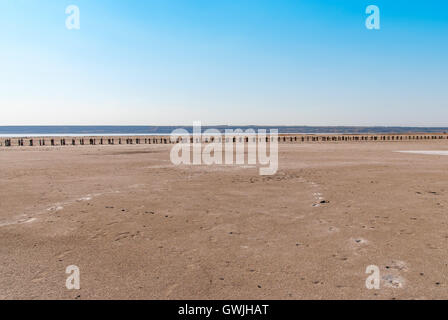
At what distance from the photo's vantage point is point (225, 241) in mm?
7207

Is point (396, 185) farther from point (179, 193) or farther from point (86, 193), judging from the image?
point (86, 193)

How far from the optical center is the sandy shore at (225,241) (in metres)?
5.06

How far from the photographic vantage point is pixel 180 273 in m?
5.59

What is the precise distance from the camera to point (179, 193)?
42.5 ft

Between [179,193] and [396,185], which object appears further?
[396,185]

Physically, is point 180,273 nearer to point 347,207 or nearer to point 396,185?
point 347,207

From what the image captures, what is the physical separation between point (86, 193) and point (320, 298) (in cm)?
1116

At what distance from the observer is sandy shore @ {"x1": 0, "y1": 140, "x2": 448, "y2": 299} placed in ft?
16.6
